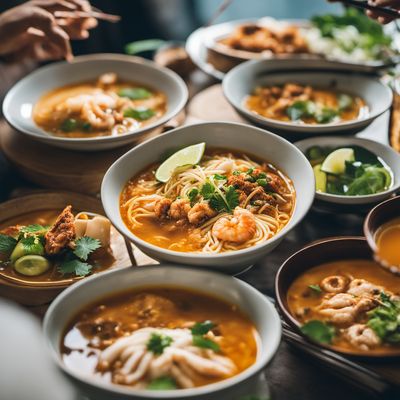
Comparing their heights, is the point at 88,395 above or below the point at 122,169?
below

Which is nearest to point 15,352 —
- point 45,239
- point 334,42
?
point 45,239

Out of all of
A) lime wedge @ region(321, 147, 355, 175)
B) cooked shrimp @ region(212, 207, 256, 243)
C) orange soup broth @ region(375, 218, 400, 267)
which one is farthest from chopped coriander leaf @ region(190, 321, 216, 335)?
lime wedge @ region(321, 147, 355, 175)

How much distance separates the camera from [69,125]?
3.91 meters

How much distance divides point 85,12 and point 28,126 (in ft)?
3.32

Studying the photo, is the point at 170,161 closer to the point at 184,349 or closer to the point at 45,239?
the point at 45,239

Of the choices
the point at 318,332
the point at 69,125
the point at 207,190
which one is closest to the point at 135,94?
the point at 69,125

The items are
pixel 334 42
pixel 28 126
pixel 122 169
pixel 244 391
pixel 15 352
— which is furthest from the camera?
pixel 334 42

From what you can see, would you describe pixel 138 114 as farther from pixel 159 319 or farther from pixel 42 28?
pixel 159 319

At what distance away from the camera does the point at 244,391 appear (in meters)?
2.21

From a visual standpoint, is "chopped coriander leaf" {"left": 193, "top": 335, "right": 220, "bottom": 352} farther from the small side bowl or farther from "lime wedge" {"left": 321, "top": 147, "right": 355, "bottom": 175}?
"lime wedge" {"left": 321, "top": 147, "right": 355, "bottom": 175}

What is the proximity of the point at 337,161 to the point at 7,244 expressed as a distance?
1910 millimetres

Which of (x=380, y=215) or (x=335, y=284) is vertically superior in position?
(x=380, y=215)

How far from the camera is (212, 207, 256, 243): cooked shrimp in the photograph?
2.79 metres

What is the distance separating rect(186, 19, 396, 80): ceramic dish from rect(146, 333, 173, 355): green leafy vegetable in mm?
2810
